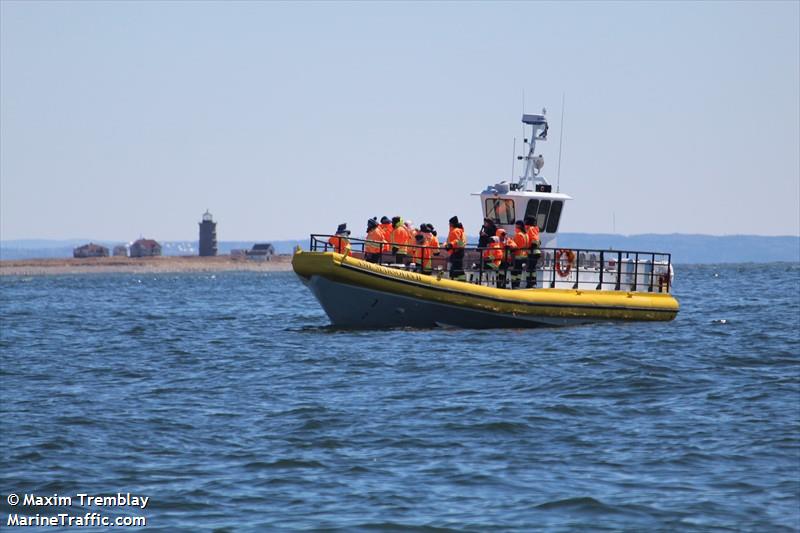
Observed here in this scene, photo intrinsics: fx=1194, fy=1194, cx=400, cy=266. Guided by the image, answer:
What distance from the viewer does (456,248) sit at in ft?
90.2

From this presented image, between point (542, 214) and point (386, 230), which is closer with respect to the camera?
point (386, 230)

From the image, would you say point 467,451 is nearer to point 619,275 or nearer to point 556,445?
point 556,445

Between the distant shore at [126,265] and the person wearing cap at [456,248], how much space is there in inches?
5719

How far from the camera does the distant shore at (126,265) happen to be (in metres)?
169

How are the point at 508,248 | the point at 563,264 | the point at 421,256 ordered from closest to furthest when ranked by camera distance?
the point at 421,256 → the point at 508,248 → the point at 563,264

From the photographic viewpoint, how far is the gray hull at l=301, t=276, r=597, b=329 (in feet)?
87.6

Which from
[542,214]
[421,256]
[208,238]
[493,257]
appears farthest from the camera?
[208,238]

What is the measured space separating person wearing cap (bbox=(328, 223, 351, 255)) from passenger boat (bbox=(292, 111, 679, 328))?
7.7 inches

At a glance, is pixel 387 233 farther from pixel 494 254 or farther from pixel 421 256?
pixel 494 254

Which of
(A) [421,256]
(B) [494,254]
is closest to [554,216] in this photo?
(B) [494,254]

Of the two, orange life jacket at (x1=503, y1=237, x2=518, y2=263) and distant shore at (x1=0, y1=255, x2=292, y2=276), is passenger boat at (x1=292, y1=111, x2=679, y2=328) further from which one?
distant shore at (x1=0, y1=255, x2=292, y2=276)

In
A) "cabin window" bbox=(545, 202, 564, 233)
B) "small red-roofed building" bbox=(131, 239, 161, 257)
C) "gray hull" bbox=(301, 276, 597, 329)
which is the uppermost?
"cabin window" bbox=(545, 202, 564, 233)

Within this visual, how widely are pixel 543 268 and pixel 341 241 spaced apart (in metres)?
5.24

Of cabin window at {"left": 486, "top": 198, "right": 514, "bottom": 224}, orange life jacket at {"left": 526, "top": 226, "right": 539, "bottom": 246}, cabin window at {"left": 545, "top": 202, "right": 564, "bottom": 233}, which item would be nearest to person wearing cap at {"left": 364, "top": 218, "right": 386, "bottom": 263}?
orange life jacket at {"left": 526, "top": 226, "right": 539, "bottom": 246}
